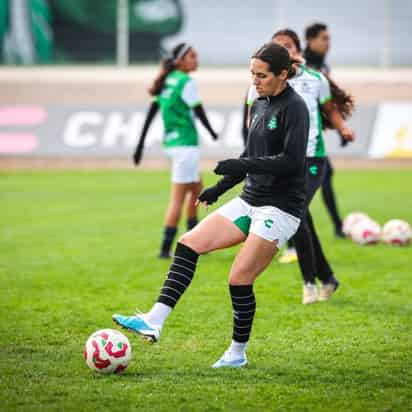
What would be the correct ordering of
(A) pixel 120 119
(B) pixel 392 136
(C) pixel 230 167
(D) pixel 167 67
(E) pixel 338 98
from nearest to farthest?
1. (C) pixel 230 167
2. (E) pixel 338 98
3. (D) pixel 167 67
4. (B) pixel 392 136
5. (A) pixel 120 119

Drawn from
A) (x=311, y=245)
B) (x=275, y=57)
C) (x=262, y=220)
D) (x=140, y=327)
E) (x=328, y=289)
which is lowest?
(x=328, y=289)

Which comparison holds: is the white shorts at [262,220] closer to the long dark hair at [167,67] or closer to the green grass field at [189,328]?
the green grass field at [189,328]

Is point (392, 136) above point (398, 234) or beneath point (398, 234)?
beneath

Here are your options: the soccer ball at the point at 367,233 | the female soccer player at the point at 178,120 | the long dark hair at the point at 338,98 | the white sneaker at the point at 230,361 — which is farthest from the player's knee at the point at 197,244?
the soccer ball at the point at 367,233

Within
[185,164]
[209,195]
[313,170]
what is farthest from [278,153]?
[185,164]

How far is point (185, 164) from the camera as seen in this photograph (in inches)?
425

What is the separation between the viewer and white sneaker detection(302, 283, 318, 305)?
842 centimetres

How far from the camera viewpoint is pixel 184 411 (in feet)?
18.0

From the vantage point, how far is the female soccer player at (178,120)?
10664 mm

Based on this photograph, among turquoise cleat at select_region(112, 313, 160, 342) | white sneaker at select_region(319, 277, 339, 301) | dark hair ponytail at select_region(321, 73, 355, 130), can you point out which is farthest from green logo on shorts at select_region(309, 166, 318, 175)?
turquoise cleat at select_region(112, 313, 160, 342)

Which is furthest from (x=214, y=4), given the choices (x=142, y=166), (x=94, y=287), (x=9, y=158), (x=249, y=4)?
(x=94, y=287)

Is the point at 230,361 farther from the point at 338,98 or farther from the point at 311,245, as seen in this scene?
the point at 338,98

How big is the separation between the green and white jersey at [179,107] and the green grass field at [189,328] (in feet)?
4.42

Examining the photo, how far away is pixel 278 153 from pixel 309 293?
2517 millimetres
